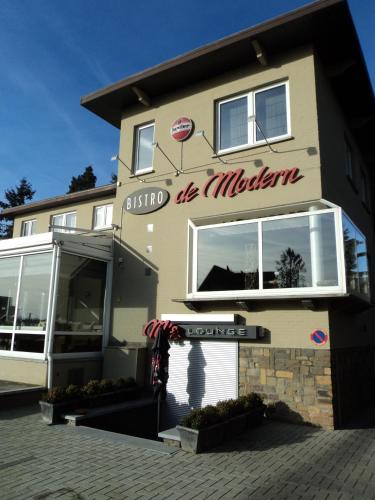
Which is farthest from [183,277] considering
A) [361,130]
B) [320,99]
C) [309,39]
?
[361,130]

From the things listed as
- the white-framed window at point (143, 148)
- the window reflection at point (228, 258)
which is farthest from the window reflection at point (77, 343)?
the white-framed window at point (143, 148)

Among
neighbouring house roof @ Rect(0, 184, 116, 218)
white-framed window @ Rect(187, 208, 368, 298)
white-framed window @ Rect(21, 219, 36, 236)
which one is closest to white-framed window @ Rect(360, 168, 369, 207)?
white-framed window @ Rect(187, 208, 368, 298)

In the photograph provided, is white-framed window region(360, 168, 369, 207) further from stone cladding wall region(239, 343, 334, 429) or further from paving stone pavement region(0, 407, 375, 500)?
paving stone pavement region(0, 407, 375, 500)

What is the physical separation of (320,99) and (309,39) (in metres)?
1.36

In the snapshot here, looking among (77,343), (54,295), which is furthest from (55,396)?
(54,295)

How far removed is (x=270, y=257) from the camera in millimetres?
8898

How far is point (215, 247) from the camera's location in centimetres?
976

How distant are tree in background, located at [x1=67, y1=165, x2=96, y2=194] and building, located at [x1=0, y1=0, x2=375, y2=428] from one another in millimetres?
29773

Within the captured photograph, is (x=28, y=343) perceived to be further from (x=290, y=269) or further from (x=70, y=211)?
(x=70, y=211)

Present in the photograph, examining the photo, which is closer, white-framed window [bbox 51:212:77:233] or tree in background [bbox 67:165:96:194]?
white-framed window [bbox 51:212:77:233]

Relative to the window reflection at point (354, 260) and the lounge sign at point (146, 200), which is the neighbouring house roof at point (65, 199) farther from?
the window reflection at point (354, 260)

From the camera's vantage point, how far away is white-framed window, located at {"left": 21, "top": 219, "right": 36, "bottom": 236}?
58.3 ft

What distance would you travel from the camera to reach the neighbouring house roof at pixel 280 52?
9.03 meters

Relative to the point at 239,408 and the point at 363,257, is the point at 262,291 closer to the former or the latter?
the point at 239,408
